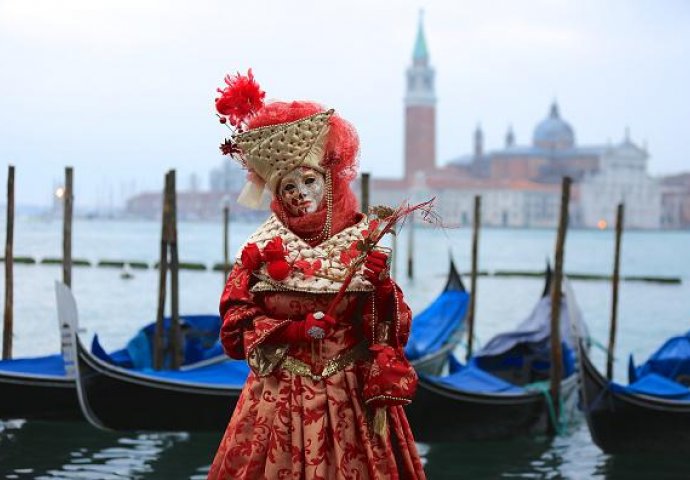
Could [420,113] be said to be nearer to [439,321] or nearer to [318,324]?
[439,321]

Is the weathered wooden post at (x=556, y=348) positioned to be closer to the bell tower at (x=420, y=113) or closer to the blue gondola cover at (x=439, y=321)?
the blue gondola cover at (x=439, y=321)

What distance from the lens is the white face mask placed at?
2027 millimetres

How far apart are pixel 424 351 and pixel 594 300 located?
41.0 ft

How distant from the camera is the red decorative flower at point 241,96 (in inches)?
81.3

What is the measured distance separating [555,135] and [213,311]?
66.6 metres

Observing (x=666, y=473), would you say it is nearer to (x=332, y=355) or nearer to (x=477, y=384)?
(x=477, y=384)

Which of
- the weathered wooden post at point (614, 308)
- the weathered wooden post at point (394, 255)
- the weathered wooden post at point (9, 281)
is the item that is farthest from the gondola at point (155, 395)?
the weathered wooden post at point (614, 308)

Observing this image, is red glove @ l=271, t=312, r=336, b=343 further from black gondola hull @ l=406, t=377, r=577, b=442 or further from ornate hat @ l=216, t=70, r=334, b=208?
black gondola hull @ l=406, t=377, r=577, b=442

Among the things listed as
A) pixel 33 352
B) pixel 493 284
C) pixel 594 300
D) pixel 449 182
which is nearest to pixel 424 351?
pixel 33 352

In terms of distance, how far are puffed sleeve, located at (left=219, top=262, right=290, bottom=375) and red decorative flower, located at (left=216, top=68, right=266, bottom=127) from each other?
0.26 meters

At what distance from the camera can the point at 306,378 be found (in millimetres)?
1988

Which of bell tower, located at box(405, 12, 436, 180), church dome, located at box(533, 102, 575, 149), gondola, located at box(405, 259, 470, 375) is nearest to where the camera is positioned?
gondola, located at box(405, 259, 470, 375)

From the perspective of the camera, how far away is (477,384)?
5328 millimetres

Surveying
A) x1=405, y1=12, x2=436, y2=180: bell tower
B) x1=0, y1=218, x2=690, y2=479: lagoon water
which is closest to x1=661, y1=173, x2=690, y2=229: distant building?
x1=405, y1=12, x2=436, y2=180: bell tower
